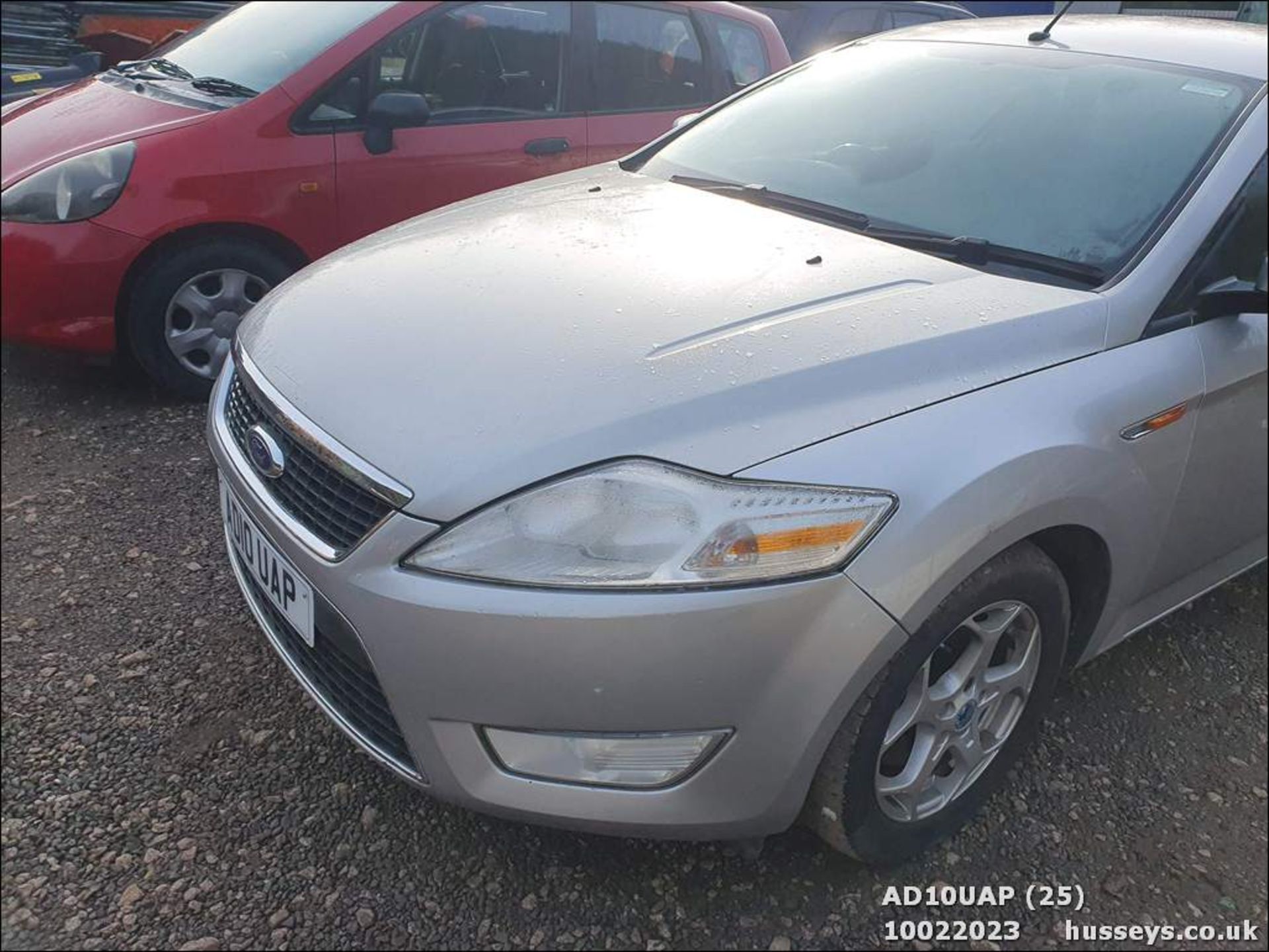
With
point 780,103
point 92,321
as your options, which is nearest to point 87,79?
point 92,321

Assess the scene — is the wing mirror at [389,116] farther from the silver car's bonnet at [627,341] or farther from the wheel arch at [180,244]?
the silver car's bonnet at [627,341]

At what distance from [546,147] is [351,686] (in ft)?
10.1

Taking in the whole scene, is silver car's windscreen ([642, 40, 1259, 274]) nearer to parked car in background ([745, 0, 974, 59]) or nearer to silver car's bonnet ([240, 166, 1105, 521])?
silver car's bonnet ([240, 166, 1105, 521])

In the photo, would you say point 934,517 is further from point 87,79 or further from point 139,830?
point 87,79

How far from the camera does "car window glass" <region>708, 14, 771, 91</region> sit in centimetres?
487

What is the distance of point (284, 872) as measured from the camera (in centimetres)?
186

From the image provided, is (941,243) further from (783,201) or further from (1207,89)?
(1207,89)

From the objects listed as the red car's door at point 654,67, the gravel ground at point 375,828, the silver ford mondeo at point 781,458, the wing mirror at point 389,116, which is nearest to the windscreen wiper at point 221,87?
the wing mirror at point 389,116

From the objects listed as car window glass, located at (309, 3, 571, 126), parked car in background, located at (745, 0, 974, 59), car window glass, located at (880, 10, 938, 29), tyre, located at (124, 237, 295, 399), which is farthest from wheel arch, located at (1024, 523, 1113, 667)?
car window glass, located at (880, 10, 938, 29)

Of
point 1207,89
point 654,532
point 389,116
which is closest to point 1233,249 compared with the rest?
point 1207,89

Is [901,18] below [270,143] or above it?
above

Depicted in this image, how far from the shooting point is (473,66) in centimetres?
414

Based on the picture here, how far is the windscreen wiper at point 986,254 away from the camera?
212 centimetres

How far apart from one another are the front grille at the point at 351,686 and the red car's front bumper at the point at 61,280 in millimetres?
2105
